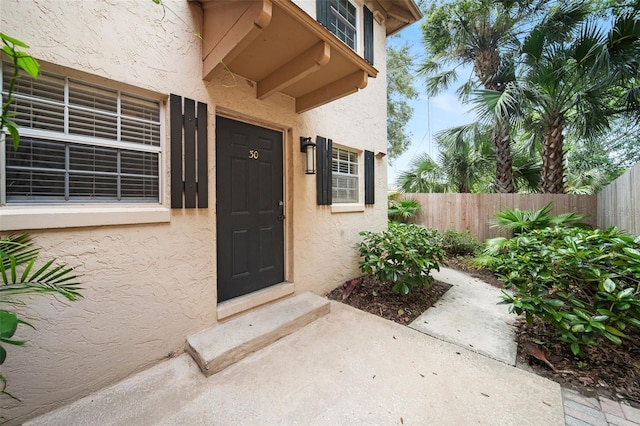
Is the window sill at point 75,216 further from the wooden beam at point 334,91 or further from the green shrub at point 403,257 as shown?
the green shrub at point 403,257

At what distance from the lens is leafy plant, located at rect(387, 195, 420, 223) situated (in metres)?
7.52

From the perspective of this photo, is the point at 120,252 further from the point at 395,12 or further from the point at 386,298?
the point at 395,12

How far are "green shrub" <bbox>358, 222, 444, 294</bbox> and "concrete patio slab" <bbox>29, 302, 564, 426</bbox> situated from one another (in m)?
0.99

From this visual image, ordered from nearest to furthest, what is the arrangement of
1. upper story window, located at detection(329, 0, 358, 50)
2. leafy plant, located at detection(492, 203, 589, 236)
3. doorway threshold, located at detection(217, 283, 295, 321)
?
doorway threshold, located at detection(217, 283, 295, 321) → upper story window, located at detection(329, 0, 358, 50) → leafy plant, located at detection(492, 203, 589, 236)

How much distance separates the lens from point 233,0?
2.16 metres

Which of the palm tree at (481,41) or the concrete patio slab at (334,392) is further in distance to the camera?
the palm tree at (481,41)

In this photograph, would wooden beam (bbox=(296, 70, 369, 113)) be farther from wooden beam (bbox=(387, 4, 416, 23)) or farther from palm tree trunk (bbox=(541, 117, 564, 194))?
palm tree trunk (bbox=(541, 117, 564, 194))

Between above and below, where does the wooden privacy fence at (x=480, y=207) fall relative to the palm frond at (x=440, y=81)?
below

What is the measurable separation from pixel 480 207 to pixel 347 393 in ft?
21.4

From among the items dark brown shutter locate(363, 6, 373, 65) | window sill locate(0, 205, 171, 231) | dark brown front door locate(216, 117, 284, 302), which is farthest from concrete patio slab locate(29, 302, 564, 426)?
dark brown shutter locate(363, 6, 373, 65)

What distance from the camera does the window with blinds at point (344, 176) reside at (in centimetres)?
425

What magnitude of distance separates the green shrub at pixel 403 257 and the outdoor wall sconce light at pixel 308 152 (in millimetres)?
1507

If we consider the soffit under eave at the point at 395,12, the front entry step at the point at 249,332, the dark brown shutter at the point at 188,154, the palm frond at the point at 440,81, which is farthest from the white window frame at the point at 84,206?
the palm frond at the point at 440,81

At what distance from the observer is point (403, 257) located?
11.4 feet
